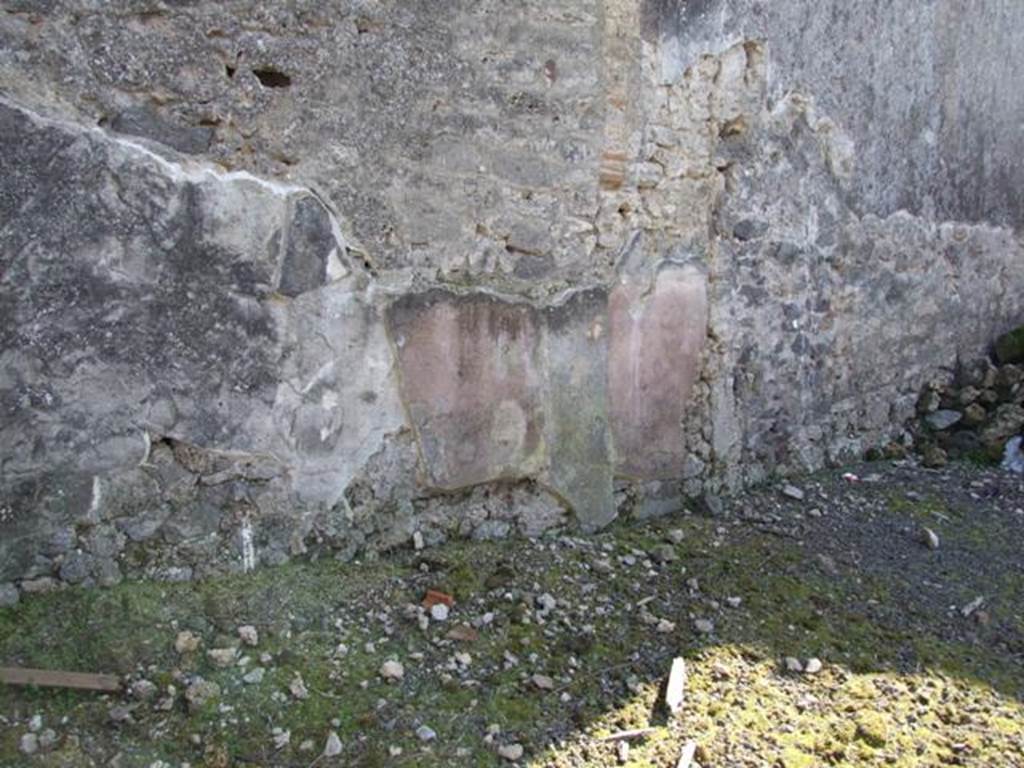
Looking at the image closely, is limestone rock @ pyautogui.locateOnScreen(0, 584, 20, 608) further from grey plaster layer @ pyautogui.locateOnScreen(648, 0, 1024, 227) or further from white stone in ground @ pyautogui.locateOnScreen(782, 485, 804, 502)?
white stone in ground @ pyautogui.locateOnScreen(782, 485, 804, 502)

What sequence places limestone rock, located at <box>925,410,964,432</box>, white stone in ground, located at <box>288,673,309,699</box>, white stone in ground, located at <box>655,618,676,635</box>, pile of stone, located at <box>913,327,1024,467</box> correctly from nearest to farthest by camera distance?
white stone in ground, located at <box>288,673,309,699</box> → white stone in ground, located at <box>655,618,676,635</box> → pile of stone, located at <box>913,327,1024,467</box> → limestone rock, located at <box>925,410,964,432</box>

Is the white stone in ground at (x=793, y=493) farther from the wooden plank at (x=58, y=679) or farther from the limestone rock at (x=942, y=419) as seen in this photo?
the wooden plank at (x=58, y=679)

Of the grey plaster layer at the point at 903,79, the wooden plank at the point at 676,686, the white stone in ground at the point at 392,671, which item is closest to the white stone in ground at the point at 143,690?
the white stone in ground at the point at 392,671

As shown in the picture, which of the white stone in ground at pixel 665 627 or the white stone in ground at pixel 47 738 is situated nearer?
the white stone in ground at pixel 47 738

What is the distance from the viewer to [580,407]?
3086mm

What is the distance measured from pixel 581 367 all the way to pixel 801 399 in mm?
1271

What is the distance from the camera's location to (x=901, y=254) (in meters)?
4.43

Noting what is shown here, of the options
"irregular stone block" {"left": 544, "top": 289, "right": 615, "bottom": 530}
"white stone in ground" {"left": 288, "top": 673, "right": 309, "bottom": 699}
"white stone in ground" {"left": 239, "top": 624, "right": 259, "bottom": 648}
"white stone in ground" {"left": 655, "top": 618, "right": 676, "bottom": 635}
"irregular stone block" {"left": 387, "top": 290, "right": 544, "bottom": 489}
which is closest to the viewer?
"white stone in ground" {"left": 288, "top": 673, "right": 309, "bottom": 699}

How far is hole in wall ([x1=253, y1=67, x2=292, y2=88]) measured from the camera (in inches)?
99.3

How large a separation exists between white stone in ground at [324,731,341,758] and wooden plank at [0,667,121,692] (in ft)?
1.58

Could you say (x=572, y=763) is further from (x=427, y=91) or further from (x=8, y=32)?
(x=8, y=32)

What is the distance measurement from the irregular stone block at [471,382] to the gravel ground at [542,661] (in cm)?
27

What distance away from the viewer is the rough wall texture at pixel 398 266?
7.62 ft

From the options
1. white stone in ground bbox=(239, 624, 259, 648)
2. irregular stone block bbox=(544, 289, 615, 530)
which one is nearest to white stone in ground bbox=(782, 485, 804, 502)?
irregular stone block bbox=(544, 289, 615, 530)
